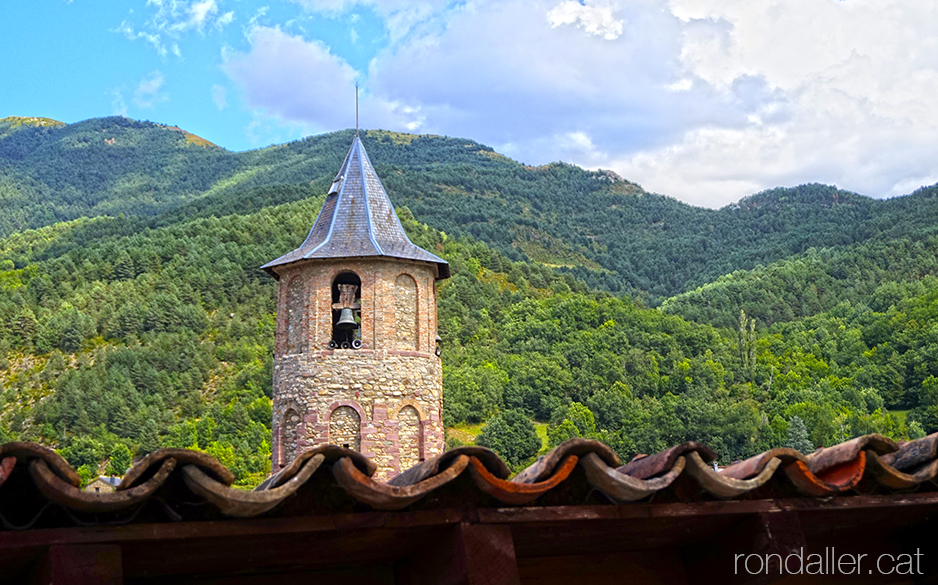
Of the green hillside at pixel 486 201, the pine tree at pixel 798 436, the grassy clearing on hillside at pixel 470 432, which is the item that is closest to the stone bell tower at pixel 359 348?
the grassy clearing on hillside at pixel 470 432

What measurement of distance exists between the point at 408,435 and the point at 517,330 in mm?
48353

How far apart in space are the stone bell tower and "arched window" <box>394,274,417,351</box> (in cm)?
2

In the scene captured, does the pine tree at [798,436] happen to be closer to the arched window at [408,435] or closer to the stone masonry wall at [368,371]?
the stone masonry wall at [368,371]

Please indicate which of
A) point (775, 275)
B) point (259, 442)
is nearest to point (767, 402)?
point (775, 275)

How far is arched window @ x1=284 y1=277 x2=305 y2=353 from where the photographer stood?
18.4m

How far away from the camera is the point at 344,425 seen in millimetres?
17672

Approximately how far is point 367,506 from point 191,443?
4735 cm

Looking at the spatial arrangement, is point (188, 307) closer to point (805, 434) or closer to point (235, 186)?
point (805, 434)

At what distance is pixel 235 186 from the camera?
112 m

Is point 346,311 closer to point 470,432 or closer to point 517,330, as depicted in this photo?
point 470,432

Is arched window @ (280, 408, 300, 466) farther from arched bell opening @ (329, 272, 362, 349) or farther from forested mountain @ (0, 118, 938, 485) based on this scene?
forested mountain @ (0, 118, 938, 485)

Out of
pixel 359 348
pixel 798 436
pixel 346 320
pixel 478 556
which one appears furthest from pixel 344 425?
pixel 798 436

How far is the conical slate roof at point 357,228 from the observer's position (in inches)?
740

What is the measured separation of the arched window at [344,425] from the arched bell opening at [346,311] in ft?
4.14
